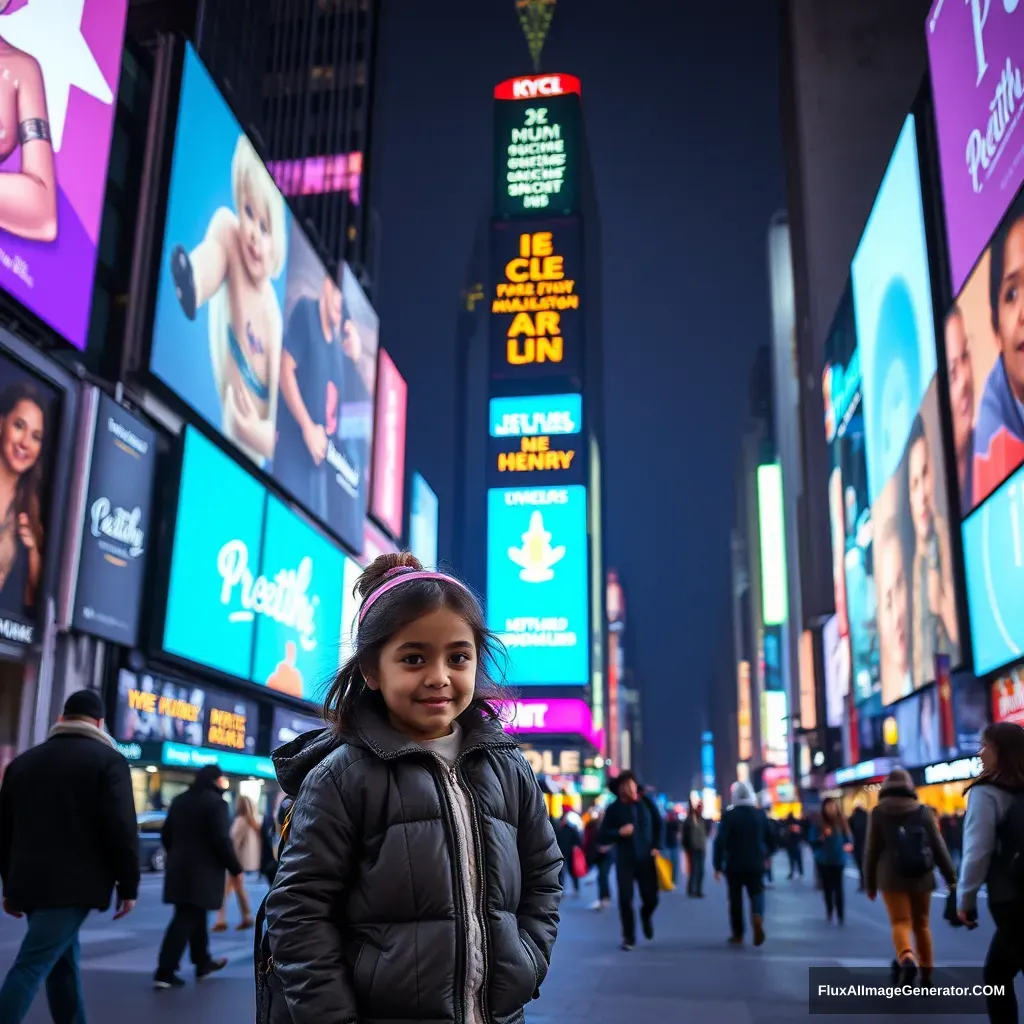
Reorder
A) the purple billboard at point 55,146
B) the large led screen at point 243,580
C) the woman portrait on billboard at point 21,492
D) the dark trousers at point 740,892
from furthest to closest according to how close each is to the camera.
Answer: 1. the large led screen at point 243,580
2. the woman portrait on billboard at point 21,492
3. the purple billboard at point 55,146
4. the dark trousers at point 740,892

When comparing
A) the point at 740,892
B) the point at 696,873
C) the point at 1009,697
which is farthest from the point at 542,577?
the point at 740,892

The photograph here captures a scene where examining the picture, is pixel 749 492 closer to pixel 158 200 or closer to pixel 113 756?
pixel 158 200

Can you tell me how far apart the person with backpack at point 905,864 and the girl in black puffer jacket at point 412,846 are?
6550 mm

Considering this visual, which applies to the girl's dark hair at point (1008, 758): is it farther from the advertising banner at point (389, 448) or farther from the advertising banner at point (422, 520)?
the advertising banner at point (422, 520)

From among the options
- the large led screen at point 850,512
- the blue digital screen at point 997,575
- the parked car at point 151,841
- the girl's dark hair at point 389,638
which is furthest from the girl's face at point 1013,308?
the girl's dark hair at point 389,638

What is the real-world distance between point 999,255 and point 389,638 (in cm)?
2680

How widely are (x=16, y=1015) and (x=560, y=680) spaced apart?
174 feet

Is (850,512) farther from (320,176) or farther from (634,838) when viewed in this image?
(634,838)

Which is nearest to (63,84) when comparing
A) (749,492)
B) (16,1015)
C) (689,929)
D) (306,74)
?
(689,929)

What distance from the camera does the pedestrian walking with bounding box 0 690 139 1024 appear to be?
198 inches

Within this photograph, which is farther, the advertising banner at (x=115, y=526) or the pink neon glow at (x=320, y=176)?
the pink neon glow at (x=320, y=176)

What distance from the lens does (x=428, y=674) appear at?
104 inches

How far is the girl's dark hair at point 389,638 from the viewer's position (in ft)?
8.77

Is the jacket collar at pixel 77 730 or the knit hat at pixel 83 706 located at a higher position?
the knit hat at pixel 83 706
